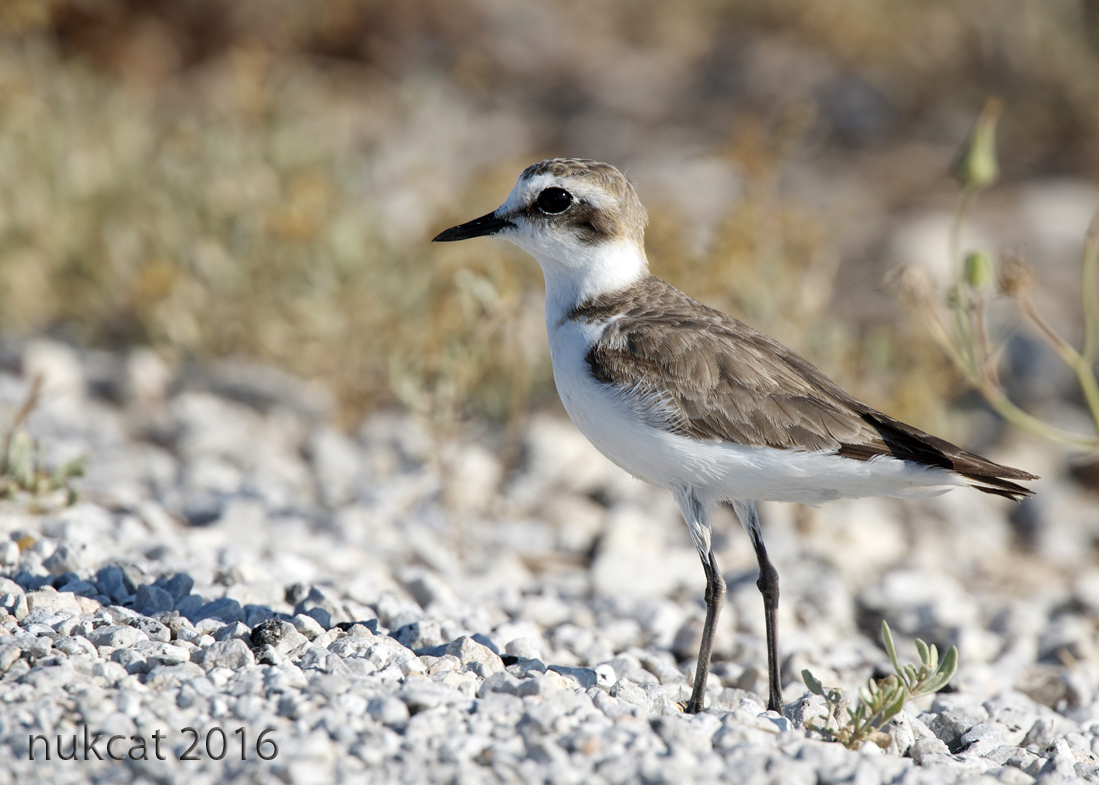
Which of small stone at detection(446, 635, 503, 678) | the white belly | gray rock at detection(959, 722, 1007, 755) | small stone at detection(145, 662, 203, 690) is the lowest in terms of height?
small stone at detection(145, 662, 203, 690)

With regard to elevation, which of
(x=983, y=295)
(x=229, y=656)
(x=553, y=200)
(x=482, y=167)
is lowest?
(x=229, y=656)

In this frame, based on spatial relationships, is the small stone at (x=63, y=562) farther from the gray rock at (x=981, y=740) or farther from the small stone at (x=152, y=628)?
the gray rock at (x=981, y=740)

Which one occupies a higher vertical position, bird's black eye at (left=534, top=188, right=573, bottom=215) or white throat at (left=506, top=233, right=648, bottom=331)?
bird's black eye at (left=534, top=188, right=573, bottom=215)

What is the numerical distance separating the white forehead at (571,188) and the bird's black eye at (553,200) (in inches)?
0.6

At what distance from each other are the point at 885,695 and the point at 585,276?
5.70ft

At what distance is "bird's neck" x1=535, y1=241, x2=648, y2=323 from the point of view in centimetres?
389

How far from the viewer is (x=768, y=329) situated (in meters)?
5.62

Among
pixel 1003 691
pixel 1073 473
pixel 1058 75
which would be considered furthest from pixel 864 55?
pixel 1003 691

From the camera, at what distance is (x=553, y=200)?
391 cm

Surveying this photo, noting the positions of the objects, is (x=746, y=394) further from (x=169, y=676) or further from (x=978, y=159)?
(x=169, y=676)

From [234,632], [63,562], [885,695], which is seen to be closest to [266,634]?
[234,632]

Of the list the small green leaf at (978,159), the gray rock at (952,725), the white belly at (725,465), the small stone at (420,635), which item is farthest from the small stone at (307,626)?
the small green leaf at (978,159)

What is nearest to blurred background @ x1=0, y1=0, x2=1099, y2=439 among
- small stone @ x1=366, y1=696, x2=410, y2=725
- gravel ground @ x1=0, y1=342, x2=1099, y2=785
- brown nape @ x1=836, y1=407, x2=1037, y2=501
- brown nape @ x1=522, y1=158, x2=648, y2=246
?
brown nape @ x1=522, y1=158, x2=648, y2=246

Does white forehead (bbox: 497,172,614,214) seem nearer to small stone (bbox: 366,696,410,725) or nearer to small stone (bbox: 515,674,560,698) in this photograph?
small stone (bbox: 515,674,560,698)
